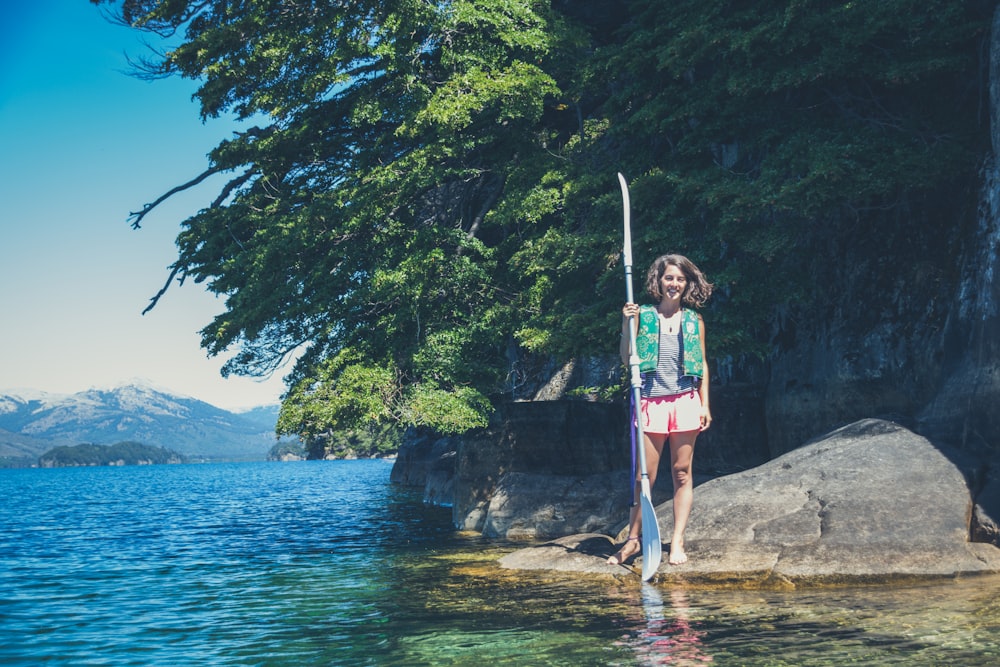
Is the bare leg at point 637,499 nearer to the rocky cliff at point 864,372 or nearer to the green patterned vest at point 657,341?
the green patterned vest at point 657,341

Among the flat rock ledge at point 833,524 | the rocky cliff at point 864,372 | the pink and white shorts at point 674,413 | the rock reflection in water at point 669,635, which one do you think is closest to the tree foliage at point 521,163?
the rocky cliff at point 864,372

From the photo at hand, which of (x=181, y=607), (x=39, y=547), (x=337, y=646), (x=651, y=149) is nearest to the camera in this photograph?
(x=337, y=646)

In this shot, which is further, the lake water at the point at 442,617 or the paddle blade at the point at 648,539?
the paddle blade at the point at 648,539

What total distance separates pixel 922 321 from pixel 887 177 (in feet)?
6.69

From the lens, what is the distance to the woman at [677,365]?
747 centimetres

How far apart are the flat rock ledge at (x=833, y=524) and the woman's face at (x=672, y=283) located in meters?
2.32

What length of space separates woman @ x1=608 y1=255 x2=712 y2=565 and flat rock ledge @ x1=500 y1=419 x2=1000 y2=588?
60cm

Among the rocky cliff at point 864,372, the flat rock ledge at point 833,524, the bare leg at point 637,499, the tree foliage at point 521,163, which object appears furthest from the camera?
the tree foliage at point 521,163

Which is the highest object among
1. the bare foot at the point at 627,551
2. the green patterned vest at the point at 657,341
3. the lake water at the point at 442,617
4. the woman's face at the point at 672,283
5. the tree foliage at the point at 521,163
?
the tree foliage at the point at 521,163

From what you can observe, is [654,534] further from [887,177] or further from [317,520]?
[317,520]

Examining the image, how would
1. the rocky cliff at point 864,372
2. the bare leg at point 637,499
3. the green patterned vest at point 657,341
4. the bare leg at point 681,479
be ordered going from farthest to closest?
the rocky cliff at point 864,372 → the bare leg at point 637,499 → the bare leg at point 681,479 → the green patterned vest at point 657,341

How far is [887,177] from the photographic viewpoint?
10141 mm

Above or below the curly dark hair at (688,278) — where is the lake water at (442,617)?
below

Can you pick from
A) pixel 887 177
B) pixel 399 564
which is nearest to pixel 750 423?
pixel 887 177
